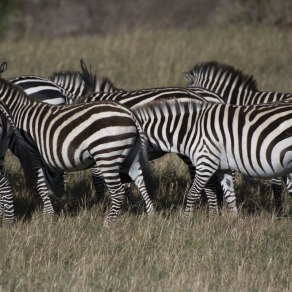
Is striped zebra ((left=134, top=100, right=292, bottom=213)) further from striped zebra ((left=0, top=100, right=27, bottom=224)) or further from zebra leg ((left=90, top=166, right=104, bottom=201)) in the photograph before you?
striped zebra ((left=0, top=100, right=27, bottom=224))

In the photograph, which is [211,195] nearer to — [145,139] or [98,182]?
[145,139]

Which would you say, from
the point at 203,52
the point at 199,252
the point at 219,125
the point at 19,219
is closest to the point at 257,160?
the point at 219,125

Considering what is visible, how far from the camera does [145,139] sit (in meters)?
8.15

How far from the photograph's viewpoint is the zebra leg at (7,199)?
781 cm

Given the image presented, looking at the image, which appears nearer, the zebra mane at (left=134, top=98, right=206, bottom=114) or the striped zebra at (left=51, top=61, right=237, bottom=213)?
the zebra mane at (left=134, top=98, right=206, bottom=114)

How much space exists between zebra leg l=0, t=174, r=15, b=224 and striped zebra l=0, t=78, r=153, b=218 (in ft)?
1.50

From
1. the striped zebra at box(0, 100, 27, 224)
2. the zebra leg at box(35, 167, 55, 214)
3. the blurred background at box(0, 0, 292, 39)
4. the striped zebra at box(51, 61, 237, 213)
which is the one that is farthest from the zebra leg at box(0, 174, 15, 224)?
the blurred background at box(0, 0, 292, 39)

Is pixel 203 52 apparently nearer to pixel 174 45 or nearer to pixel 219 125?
pixel 174 45

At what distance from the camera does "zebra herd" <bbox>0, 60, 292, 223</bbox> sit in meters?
7.56

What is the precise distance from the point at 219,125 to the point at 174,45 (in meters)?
11.7

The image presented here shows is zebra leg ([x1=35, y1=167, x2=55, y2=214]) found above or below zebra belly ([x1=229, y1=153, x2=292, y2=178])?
below

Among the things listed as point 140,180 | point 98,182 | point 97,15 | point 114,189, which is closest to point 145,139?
point 140,180

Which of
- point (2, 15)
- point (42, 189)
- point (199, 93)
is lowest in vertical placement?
point (42, 189)

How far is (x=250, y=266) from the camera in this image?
260 inches
